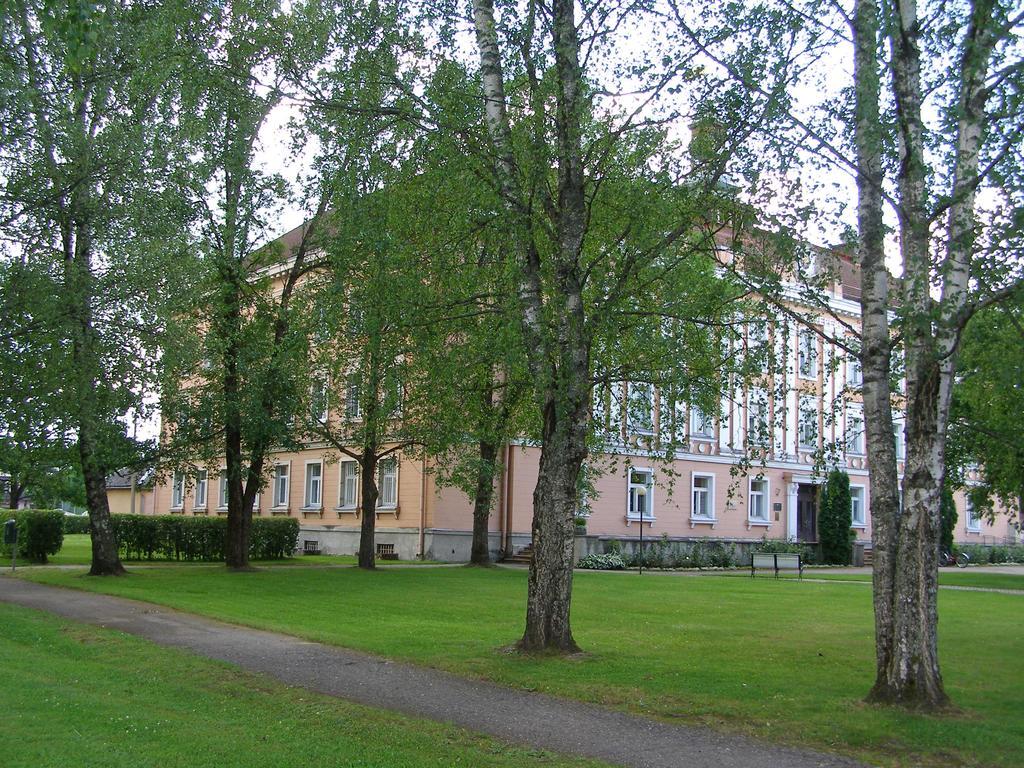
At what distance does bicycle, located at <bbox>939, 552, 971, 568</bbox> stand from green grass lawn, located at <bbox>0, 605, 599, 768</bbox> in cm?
3995

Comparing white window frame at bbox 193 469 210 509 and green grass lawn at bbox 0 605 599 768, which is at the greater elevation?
white window frame at bbox 193 469 210 509

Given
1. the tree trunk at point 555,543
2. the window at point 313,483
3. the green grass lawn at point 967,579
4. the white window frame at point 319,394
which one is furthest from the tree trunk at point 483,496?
the tree trunk at point 555,543

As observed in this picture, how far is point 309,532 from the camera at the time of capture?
131 feet

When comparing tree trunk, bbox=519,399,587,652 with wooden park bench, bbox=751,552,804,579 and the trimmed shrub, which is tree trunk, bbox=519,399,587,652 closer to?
wooden park bench, bbox=751,552,804,579

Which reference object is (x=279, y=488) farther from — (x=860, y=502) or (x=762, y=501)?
(x=860, y=502)

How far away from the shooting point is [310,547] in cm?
3912

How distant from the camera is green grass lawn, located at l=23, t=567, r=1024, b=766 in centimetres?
887

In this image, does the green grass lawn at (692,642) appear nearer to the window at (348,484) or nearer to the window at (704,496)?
the window at (348,484)

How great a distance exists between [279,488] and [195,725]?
118ft

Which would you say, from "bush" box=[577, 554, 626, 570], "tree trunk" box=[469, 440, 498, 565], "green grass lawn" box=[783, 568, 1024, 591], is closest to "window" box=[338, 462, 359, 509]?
"tree trunk" box=[469, 440, 498, 565]

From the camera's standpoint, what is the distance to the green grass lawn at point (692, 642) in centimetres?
887

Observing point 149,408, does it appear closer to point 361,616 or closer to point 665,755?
point 361,616

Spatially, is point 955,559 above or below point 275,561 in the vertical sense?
below

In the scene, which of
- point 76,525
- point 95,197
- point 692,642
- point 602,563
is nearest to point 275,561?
point 602,563
